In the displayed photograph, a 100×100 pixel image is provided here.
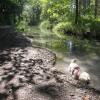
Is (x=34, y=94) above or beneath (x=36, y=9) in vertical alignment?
beneath

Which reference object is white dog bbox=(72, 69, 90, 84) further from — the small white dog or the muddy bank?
the muddy bank

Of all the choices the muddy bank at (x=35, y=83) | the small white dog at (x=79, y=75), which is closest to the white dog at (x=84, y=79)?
the small white dog at (x=79, y=75)

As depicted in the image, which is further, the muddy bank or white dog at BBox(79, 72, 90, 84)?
white dog at BBox(79, 72, 90, 84)

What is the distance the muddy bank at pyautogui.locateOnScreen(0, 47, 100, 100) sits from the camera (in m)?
8.09

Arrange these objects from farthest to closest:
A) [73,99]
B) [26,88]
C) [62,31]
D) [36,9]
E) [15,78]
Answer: [36,9] < [62,31] < [15,78] < [26,88] < [73,99]

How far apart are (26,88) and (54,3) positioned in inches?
1305

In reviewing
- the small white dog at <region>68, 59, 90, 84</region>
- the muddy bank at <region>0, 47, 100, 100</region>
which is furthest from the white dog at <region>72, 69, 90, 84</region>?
the muddy bank at <region>0, 47, 100, 100</region>

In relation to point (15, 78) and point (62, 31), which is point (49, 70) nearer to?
point (15, 78)

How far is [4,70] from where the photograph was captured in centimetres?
1113

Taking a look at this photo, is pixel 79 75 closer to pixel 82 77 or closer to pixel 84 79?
pixel 82 77

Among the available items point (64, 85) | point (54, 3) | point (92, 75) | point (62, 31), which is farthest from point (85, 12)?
point (64, 85)

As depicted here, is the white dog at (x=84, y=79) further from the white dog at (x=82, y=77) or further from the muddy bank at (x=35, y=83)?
the muddy bank at (x=35, y=83)

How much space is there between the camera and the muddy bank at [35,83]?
26.5 ft

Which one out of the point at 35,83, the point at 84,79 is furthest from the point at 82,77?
the point at 35,83
